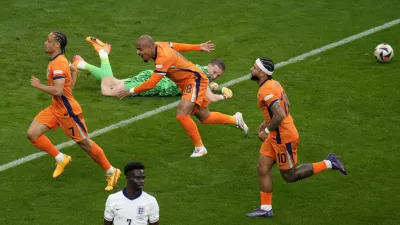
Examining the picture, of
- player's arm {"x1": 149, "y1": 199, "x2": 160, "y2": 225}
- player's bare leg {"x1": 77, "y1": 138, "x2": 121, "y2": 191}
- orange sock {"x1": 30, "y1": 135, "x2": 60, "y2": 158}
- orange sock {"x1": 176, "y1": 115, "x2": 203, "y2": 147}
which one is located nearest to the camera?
player's arm {"x1": 149, "y1": 199, "x2": 160, "y2": 225}

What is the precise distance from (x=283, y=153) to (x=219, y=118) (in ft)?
10.7

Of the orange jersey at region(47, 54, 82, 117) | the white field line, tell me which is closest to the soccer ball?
the white field line

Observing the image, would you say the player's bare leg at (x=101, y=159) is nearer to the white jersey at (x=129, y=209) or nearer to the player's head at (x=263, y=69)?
the player's head at (x=263, y=69)

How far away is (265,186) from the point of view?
45.9ft

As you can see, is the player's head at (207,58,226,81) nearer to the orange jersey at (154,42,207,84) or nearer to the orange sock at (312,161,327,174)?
the orange jersey at (154,42,207,84)

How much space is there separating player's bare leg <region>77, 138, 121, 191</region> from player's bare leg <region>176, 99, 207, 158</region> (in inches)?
63.4

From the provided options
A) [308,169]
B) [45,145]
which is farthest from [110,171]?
[308,169]

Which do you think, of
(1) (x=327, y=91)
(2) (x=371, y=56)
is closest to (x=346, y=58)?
(2) (x=371, y=56)

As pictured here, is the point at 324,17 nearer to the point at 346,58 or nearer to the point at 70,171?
the point at 346,58

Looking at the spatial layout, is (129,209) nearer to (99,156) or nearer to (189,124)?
(99,156)

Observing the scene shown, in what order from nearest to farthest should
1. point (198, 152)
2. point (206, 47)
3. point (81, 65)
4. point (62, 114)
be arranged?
point (62, 114), point (198, 152), point (206, 47), point (81, 65)

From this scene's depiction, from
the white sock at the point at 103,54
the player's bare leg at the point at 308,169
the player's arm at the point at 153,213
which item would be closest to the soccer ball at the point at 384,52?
the white sock at the point at 103,54

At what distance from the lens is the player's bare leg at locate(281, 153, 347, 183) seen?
1402cm

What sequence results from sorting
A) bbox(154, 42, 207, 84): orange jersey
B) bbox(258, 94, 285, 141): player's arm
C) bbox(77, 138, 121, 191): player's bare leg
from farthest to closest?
bbox(154, 42, 207, 84): orange jersey, bbox(77, 138, 121, 191): player's bare leg, bbox(258, 94, 285, 141): player's arm
